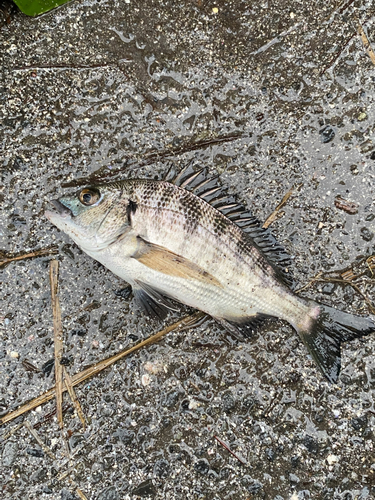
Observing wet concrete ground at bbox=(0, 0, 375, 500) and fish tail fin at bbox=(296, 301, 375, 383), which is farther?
wet concrete ground at bbox=(0, 0, 375, 500)

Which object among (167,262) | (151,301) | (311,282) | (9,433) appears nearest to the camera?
(167,262)

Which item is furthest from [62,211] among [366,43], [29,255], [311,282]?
[366,43]

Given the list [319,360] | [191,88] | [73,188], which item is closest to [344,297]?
[319,360]

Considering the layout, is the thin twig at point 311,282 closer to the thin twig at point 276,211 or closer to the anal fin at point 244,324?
the anal fin at point 244,324

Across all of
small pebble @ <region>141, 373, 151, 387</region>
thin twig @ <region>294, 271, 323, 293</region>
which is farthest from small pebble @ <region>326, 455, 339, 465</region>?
small pebble @ <region>141, 373, 151, 387</region>

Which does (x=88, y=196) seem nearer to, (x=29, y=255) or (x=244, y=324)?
(x=29, y=255)

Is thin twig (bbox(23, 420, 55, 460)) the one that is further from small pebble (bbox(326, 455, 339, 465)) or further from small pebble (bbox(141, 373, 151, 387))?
small pebble (bbox(326, 455, 339, 465))

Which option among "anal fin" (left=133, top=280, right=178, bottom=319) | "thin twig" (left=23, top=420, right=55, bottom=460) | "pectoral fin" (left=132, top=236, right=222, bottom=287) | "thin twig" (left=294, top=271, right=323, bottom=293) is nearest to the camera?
"pectoral fin" (left=132, top=236, right=222, bottom=287)
